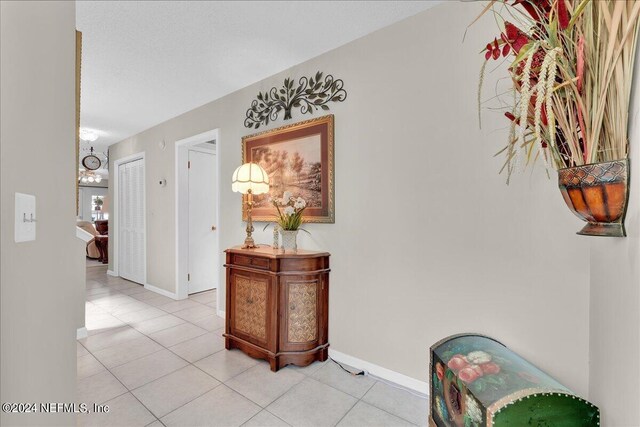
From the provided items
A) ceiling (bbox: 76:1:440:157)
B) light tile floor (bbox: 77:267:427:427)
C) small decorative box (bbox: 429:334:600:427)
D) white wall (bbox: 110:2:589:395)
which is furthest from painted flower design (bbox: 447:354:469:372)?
ceiling (bbox: 76:1:440:157)

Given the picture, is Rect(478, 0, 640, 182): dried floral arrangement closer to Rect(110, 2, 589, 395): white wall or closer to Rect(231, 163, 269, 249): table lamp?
Rect(110, 2, 589, 395): white wall

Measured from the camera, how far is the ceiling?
1.86 meters

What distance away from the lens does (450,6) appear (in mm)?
1799

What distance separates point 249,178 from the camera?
2.47 m

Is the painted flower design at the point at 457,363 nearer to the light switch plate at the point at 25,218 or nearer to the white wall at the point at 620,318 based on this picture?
the white wall at the point at 620,318

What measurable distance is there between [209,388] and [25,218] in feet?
5.81

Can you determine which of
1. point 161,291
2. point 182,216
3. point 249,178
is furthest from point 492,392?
point 161,291

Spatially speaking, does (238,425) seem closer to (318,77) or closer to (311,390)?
(311,390)

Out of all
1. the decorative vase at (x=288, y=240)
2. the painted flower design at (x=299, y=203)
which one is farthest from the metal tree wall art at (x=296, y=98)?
the decorative vase at (x=288, y=240)

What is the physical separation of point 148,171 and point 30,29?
4295mm

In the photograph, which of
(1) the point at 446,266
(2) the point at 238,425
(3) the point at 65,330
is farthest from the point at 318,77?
(2) the point at 238,425

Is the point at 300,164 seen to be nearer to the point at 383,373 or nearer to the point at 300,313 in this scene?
the point at 300,313

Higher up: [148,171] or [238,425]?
[148,171]

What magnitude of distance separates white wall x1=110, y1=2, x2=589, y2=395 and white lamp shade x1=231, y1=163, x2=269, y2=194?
1.88 feet
